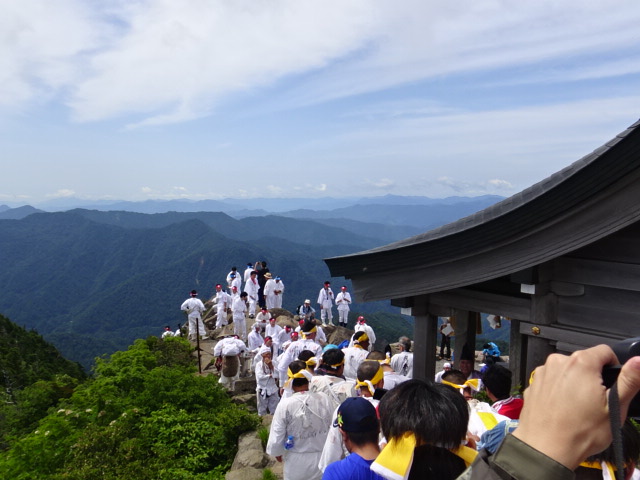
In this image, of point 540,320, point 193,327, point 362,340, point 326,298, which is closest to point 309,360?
point 362,340

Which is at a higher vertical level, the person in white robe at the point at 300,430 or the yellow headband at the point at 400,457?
the yellow headband at the point at 400,457

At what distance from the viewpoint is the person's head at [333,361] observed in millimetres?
5102

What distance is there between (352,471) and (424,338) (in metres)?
3.32

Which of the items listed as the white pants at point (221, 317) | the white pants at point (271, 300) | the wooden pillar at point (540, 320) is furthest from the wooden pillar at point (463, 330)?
the white pants at point (221, 317)

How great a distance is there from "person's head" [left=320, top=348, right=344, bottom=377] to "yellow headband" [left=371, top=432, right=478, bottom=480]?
2.56 m

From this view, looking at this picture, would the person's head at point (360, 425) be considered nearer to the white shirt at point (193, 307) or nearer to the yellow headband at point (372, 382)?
the yellow headband at point (372, 382)

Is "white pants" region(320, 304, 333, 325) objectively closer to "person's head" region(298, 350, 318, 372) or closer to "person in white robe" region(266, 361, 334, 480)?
"person's head" region(298, 350, 318, 372)

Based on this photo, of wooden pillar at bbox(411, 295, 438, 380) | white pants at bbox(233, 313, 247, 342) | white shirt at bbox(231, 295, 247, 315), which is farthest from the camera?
white pants at bbox(233, 313, 247, 342)

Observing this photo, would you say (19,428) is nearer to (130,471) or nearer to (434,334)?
(130,471)

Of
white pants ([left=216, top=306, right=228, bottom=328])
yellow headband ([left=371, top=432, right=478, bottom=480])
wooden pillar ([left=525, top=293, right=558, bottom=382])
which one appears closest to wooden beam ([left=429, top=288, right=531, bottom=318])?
wooden pillar ([left=525, top=293, right=558, bottom=382])

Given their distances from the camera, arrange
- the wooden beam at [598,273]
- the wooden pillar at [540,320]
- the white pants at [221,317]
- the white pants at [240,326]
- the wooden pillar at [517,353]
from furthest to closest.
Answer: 1. the white pants at [221,317]
2. the white pants at [240,326]
3. the wooden pillar at [517,353]
4. the wooden pillar at [540,320]
5. the wooden beam at [598,273]

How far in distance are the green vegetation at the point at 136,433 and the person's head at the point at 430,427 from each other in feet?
15.9

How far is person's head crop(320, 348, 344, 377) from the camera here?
510 centimetres

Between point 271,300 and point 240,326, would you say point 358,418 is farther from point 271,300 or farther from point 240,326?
point 271,300
